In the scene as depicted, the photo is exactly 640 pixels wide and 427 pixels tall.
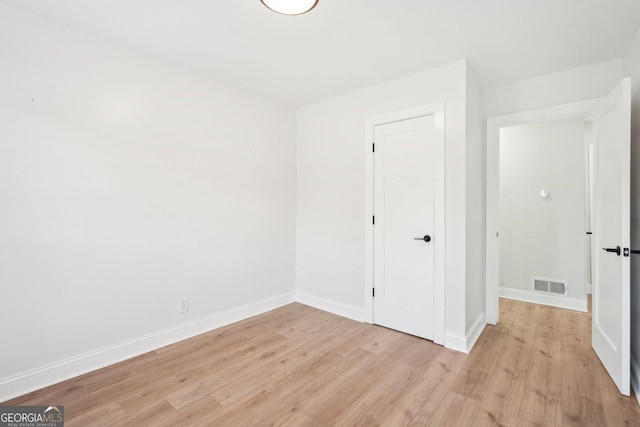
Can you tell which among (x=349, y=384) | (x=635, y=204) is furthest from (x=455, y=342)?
(x=635, y=204)

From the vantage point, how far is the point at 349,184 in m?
3.35

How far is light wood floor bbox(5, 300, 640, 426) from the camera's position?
1742 mm

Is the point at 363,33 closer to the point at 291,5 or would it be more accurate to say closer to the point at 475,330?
the point at 291,5

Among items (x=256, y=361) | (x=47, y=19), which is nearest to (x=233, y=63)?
(x=47, y=19)

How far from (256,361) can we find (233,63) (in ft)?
8.56

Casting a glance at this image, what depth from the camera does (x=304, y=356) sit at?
246cm

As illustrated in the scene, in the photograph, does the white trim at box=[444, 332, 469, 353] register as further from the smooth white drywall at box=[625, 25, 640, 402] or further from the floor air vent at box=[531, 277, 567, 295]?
the floor air vent at box=[531, 277, 567, 295]

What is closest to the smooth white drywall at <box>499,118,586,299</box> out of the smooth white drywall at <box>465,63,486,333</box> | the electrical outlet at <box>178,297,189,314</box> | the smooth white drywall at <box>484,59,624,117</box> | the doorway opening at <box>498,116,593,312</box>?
the doorway opening at <box>498,116,593,312</box>

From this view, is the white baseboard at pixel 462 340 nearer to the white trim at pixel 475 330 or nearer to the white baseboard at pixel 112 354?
the white trim at pixel 475 330

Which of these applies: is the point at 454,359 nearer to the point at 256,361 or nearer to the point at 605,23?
the point at 256,361

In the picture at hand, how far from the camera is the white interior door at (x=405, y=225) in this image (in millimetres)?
2754

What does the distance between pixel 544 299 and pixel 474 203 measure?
2.06 metres

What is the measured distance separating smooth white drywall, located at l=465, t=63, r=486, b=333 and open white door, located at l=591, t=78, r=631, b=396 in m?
0.88

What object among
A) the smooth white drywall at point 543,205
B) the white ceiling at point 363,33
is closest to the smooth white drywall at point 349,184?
the white ceiling at point 363,33
